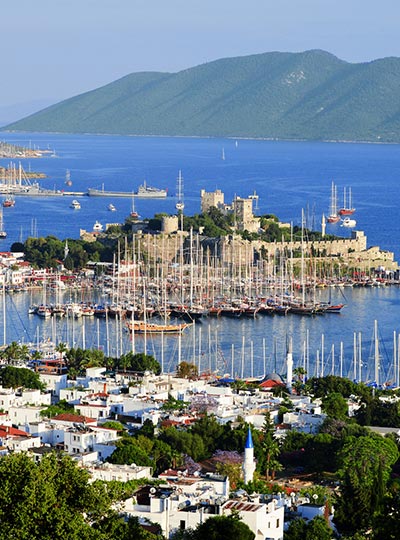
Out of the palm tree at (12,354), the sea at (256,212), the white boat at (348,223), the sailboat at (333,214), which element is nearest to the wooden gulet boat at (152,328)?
the sea at (256,212)

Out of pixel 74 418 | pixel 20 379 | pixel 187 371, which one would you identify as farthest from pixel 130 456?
pixel 187 371

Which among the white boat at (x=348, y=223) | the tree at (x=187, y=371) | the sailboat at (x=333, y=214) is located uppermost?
the sailboat at (x=333, y=214)

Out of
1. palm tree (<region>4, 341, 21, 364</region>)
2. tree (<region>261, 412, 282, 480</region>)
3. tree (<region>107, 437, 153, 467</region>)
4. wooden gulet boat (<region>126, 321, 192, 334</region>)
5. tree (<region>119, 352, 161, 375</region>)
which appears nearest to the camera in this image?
tree (<region>107, 437, 153, 467</region>)

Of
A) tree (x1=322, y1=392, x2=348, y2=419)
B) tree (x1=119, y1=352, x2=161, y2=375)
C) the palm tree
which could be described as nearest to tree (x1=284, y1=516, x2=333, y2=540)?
tree (x1=322, y1=392, x2=348, y2=419)

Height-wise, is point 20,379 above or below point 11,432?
above

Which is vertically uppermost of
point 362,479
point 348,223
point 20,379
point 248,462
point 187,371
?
point 348,223

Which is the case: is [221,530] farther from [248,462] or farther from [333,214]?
[333,214]

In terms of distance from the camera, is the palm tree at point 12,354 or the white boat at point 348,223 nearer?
the palm tree at point 12,354

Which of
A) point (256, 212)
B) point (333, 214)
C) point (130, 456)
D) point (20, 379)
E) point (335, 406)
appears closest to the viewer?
point (130, 456)

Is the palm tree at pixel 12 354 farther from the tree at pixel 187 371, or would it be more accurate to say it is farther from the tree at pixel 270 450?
the tree at pixel 270 450

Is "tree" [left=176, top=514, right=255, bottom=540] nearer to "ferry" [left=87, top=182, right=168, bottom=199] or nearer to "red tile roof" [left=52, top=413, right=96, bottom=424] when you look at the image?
"red tile roof" [left=52, top=413, right=96, bottom=424]
